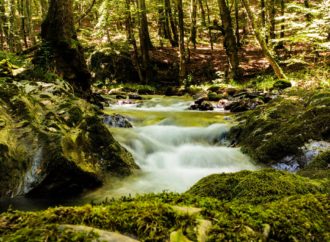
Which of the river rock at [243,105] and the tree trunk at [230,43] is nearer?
the river rock at [243,105]

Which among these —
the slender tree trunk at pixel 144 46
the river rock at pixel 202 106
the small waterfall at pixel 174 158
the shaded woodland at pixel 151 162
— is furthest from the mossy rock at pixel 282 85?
the slender tree trunk at pixel 144 46

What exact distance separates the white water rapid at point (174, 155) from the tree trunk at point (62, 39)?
2455mm

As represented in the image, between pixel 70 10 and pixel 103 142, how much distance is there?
6.32 m

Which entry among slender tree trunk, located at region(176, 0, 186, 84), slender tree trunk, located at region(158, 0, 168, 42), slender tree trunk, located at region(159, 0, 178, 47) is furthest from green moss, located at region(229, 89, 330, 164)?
slender tree trunk, located at region(158, 0, 168, 42)

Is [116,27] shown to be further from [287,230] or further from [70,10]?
[287,230]

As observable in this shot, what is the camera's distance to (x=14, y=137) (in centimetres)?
471

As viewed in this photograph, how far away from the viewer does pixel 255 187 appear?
9.84 feet

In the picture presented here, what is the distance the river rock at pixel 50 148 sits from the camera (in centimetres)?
445

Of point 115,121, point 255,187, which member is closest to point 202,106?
point 115,121

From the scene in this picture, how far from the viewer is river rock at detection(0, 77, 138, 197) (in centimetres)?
445

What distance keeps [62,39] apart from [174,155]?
557cm

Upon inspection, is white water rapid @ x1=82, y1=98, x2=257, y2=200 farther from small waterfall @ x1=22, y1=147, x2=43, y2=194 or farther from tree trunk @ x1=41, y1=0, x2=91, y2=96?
tree trunk @ x1=41, y1=0, x2=91, y2=96

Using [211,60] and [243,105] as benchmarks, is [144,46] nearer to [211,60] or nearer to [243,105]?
[211,60]

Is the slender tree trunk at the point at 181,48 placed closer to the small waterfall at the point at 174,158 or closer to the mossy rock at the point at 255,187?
the small waterfall at the point at 174,158
